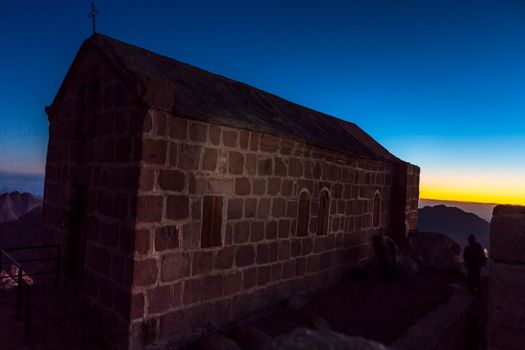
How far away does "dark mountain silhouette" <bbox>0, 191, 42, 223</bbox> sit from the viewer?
5841cm

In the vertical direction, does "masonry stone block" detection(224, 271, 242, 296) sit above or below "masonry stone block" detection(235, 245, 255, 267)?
below

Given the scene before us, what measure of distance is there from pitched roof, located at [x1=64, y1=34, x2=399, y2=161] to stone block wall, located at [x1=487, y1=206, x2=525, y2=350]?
512 cm

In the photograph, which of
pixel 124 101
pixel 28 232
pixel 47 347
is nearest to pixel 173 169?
pixel 124 101

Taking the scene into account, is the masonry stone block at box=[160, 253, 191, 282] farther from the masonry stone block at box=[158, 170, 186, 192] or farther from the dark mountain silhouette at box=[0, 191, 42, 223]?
the dark mountain silhouette at box=[0, 191, 42, 223]

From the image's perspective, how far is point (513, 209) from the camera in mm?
2732

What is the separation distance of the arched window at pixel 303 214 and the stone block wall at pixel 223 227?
184mm

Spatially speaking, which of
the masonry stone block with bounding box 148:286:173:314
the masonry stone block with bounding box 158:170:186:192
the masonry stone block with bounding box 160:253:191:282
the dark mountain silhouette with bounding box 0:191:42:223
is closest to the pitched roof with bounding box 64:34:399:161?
the masonry stone block with bounding box 158:170:186:192

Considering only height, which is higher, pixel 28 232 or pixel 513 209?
pixel 513 209

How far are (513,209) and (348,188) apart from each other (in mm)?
8938

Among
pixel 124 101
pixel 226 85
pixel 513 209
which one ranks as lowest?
pixel 513 209

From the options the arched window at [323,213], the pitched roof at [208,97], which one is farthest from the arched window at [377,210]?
the arched window at [323,213]

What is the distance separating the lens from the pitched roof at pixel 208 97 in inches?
249

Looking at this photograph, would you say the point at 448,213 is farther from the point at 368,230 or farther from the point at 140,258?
the point at 140,258

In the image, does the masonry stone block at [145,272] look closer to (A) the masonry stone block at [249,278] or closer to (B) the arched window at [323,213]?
(A) the masonry stone block at [249,278]
